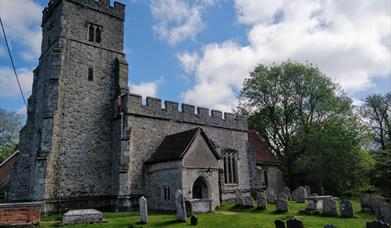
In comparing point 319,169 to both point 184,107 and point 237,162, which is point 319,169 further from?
point 184,107

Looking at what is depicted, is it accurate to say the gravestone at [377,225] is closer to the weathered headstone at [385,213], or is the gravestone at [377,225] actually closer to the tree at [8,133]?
the weathered headstone at [385,213]

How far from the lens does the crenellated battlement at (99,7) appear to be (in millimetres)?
22208

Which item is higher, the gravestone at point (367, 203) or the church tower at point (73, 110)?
the church tower at point (73, 110)

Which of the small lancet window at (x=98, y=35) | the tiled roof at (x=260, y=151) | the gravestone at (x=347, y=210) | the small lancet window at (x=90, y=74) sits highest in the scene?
the small lancet window at (x=98, y=35)

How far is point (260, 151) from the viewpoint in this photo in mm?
28859

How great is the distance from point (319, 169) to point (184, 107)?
13512 millimetres

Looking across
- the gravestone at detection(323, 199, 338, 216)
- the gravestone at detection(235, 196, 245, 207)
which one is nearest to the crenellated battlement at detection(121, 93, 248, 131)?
the gravestone at detection(235, 196, 245, 207)

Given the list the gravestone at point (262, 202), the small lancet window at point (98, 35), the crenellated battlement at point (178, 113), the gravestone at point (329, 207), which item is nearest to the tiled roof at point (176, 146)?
the crenellated battlement at point (178, 113)

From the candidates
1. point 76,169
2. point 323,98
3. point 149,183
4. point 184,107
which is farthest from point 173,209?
point 323,98

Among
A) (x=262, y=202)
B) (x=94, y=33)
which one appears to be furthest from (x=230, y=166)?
(x=94, y=33)

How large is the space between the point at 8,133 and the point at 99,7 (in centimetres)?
2433

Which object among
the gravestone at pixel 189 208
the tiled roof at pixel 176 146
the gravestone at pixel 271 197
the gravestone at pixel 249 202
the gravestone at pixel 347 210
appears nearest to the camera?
the gravestone at pixel 347 210

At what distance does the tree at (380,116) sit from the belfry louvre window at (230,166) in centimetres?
2449

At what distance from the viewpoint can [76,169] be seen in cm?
1902
